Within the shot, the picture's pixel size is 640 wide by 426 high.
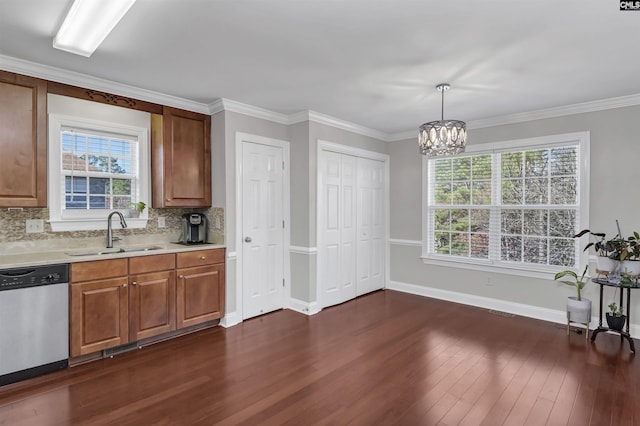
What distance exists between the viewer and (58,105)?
3160 millimetres

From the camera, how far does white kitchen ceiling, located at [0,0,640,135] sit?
80.8 inches

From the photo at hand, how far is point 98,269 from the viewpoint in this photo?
9.64 ft

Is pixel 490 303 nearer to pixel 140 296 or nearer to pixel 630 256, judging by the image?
pixel 630 256

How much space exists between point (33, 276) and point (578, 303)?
502cm

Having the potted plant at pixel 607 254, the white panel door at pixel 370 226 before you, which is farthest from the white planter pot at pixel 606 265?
the white panel door at pixel 370 226

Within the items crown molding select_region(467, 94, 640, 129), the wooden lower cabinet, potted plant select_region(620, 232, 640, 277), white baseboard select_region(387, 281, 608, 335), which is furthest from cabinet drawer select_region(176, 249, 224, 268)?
potted plant select_region(620, 232, 640, 277)

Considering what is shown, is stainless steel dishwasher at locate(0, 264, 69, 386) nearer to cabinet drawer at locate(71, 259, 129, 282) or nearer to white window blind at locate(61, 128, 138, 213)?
cabinet drawer at locate(71, 259, 129, 282)

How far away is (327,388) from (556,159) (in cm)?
370

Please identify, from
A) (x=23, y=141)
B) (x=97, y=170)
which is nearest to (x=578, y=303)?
(x=97, y=170)

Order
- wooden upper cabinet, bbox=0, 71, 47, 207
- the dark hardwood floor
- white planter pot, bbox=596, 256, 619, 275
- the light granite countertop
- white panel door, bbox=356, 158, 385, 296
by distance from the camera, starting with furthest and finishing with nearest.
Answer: white panel door, bbox=356, 158, 385, 296
white planter pot, bbox=596, 256, 619, 275
wooden upper cabinet, bbox=0, 71, 47, 207
the light granite countertop
the dark hardwood floor

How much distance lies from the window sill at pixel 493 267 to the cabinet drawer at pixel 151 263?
3.48 metres

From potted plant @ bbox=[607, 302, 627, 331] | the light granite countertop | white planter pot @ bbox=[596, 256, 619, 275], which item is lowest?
potted plant @ bbox=[607, 302, 627, 331]

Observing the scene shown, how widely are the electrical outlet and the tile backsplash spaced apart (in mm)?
22

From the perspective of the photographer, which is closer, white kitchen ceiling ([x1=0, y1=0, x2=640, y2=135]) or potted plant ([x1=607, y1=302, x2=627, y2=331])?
white kitchen ceiling ([x1=0, y1=0, x2=640, y2=135])
